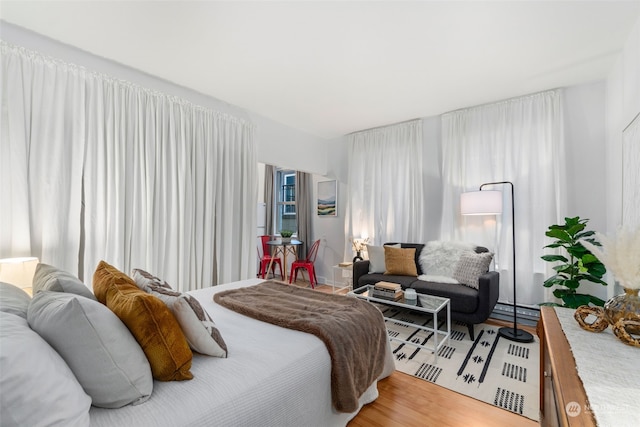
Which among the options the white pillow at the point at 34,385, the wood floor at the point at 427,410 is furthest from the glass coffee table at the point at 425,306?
the white pillow at the point at 34,385

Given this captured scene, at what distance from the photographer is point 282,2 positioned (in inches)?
74.3

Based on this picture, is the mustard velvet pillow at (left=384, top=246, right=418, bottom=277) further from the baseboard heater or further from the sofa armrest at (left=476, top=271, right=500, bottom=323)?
the baseboard heater

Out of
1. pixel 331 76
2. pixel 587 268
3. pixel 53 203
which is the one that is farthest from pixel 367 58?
pixel 53 203

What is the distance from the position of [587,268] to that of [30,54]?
502cm

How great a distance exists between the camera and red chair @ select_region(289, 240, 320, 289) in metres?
4.98

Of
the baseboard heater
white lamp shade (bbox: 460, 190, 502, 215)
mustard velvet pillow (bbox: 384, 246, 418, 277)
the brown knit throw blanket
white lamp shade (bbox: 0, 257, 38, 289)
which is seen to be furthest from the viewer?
mustard velvet pillow (bbox: 384, 246, 418, 277)

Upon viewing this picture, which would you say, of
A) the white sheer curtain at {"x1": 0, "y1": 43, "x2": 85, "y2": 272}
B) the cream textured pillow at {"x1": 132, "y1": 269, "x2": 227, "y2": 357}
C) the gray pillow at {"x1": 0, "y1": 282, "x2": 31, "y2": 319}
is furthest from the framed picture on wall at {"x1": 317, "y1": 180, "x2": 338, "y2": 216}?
the gray pillow at {"x1": 0, "y1": 282, "x2": 31, "y2": 319}

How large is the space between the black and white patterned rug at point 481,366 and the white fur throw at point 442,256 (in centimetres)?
60

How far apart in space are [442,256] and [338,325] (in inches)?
92.9

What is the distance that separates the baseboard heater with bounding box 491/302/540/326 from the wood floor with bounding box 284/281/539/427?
1906mm

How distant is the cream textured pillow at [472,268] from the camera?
2994mm

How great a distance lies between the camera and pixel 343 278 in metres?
5.01

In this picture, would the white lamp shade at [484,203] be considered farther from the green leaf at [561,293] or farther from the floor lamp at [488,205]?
the green leaf at [561,293]

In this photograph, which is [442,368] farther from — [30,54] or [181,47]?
[30,54]
